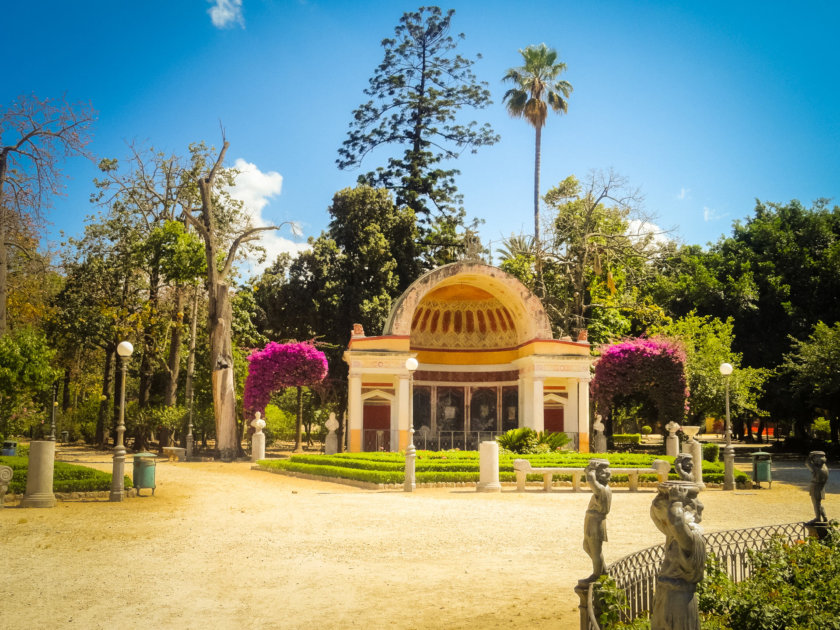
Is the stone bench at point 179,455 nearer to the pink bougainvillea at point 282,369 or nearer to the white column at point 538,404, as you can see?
the pink bougainvillea at point 282,369

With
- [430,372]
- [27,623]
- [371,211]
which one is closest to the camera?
[27,623]

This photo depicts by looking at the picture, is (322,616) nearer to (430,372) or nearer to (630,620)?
(630,620)

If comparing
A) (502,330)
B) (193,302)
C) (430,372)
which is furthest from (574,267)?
Answer: (193,302)

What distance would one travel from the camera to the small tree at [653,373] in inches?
1188

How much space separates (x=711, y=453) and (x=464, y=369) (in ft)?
37.4

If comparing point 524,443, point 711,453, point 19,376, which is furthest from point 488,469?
point 19,376

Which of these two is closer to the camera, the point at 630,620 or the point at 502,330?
→ the point at 630,620

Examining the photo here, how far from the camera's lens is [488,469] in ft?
62.5

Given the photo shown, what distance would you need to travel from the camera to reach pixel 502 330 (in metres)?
33.2

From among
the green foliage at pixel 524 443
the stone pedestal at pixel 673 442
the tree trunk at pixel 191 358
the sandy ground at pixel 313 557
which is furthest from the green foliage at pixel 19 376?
the stone pedestal at pixel 673 442

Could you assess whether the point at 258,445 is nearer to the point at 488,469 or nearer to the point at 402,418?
the point at 402,418

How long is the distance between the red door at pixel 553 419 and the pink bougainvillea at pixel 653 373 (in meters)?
2.40

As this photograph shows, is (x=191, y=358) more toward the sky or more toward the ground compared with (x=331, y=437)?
more toward the sky

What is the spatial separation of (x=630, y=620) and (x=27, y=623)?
566cm
